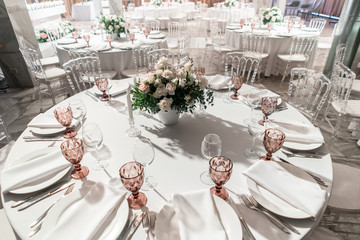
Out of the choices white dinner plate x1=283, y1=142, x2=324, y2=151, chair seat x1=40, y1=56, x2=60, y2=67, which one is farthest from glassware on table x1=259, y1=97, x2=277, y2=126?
chair seat x1=40, y1=56, x2=60, y2=67

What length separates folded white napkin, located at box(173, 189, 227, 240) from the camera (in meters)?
0.79

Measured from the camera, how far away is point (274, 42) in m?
4.17

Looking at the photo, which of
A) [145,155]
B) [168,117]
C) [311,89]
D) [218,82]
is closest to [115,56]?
[218,82]

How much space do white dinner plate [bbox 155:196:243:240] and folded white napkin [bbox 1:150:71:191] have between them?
547 millimetres

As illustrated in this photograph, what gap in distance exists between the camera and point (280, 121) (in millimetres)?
1433

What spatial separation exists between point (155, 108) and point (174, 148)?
251 mm

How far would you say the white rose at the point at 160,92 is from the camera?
48.9 inches

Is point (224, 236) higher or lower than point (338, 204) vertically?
higher

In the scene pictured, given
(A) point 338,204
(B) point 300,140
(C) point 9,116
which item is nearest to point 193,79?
(B) point 300,140

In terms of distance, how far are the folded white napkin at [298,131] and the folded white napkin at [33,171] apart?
1.16 metres

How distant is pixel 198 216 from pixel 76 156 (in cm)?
59

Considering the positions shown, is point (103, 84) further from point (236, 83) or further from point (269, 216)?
point (269, 216)

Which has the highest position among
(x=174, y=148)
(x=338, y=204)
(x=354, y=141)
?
(x=174, y=148)

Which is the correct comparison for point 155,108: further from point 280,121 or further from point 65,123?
point 280,121
